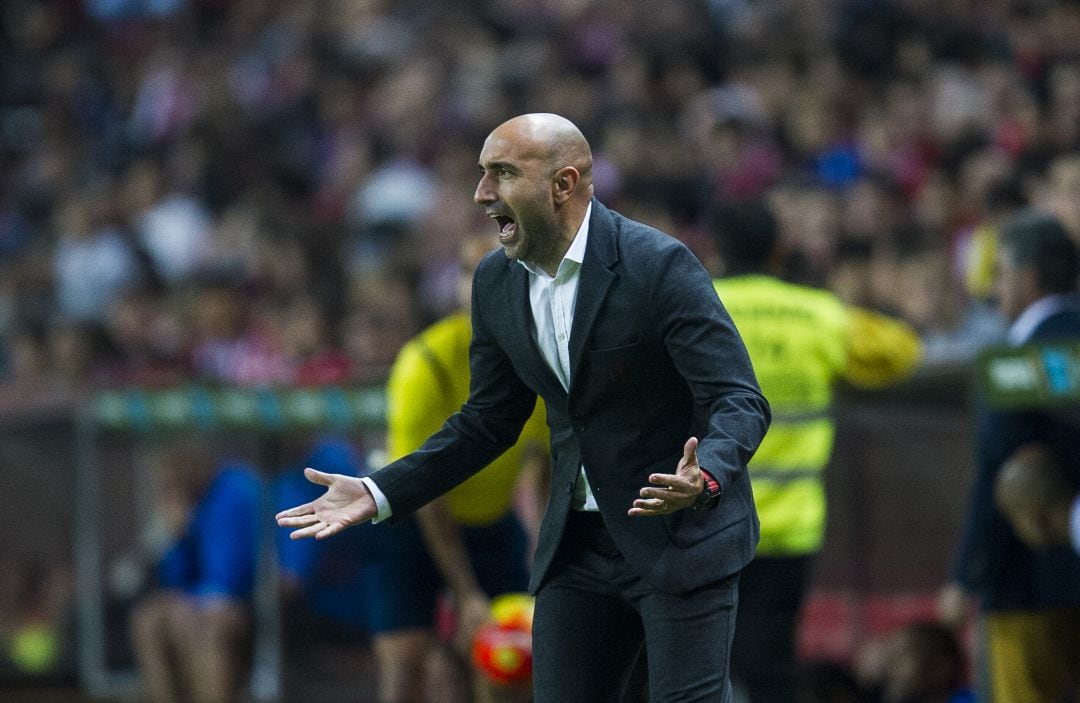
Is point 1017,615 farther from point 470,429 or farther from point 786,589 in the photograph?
point 470,429

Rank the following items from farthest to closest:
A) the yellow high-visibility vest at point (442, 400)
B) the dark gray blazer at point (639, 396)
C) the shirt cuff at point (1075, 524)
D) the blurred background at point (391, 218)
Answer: the blurred background at point (391, 218)
the yellow high-visibility vest at point (442, 400)
the shirt cuff at point (1075, 524)
the dark gray blazer at point (639, 396)

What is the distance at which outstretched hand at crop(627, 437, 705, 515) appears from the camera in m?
3.95

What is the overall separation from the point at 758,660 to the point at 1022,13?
6379 millimetres

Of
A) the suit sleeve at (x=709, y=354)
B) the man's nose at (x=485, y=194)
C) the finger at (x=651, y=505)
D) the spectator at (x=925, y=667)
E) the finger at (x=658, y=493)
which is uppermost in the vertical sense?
the man's nose at (x=485, y=194)

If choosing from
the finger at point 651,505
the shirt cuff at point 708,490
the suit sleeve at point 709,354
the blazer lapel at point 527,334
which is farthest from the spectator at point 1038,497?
the finger at point 651,505

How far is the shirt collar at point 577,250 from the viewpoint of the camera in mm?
4453

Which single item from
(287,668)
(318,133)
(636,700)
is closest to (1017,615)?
(636,700)

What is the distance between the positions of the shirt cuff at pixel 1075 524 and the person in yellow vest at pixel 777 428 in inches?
33.7

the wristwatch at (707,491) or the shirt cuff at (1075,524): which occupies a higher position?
the wristwatch at (707,491)

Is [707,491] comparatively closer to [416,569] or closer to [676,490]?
[676,490]

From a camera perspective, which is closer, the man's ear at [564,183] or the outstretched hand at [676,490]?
the outstretched hand at [676,490]

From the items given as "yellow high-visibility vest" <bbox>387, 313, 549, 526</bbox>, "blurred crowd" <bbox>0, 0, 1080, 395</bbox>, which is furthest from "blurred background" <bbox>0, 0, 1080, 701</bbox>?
"yellow high-visibility vest" <bbox>387, 313, 549, 526</bbox>

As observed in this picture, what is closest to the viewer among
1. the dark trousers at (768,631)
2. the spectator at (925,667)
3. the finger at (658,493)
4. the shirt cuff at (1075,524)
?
the finger at (658,493)

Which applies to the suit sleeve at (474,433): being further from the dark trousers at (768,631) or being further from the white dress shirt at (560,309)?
the dark trousers at (768,631)
